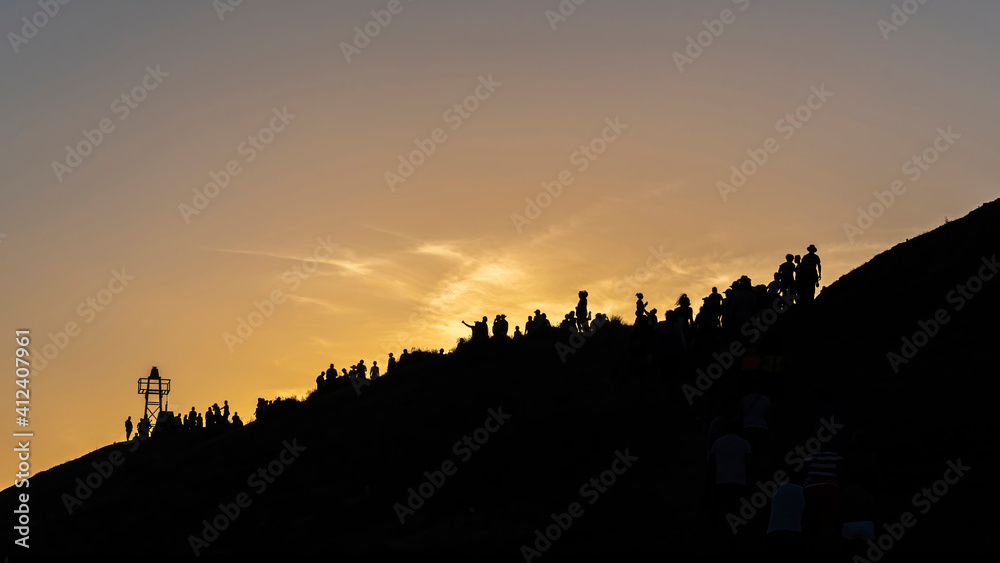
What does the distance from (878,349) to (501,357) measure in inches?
502

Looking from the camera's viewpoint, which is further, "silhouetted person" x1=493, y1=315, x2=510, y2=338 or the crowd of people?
"silhouetted person" x1=493, y1=315, x2=510, y2=338

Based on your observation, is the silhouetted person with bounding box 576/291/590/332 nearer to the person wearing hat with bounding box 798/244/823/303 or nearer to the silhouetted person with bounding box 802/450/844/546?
the person wearing hat with bounding box 798/244/823/303

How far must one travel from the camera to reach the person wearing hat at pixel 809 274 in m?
29.4

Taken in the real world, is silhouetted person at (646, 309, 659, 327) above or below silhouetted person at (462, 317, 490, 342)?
below

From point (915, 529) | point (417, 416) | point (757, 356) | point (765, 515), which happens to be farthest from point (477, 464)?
point (915, 529)

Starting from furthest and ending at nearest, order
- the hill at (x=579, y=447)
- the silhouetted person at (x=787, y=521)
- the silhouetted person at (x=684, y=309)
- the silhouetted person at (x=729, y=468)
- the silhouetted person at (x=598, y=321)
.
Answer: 1. the silhouetted person at (x=598, y=321)
2. the silhouetted person at (x=684, y=309)
3. the hill at (x=579, y=447)
4. the silhouetted person at (x=729, y=468)
5. the silhouetted person at (x=787, y=521)

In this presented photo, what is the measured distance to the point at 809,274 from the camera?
96.6ft

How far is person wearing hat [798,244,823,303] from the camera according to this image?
29359 millimetres

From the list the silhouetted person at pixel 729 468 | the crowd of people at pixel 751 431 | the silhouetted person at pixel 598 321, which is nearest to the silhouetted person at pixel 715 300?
the crowd of people at pixel 751 431

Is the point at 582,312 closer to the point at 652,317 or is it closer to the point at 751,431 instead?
the point at 652,317

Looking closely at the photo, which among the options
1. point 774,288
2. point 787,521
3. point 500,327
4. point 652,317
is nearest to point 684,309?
point 652,317

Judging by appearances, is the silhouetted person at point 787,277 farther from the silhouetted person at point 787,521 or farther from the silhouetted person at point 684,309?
the silhouetted person at point 787,521

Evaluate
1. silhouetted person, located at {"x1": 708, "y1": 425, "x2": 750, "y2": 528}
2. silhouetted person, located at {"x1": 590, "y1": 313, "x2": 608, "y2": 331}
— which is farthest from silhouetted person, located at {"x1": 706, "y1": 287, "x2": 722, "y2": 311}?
silhouetted person, located at {"x1": 708, "y1": 425, "x2": 750, "y2": 528}

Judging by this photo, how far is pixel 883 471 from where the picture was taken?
1858 cm
